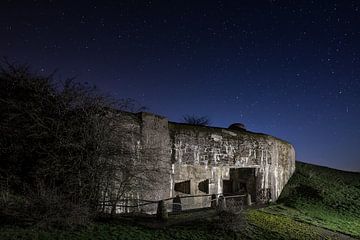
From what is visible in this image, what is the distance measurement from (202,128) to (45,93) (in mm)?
9703

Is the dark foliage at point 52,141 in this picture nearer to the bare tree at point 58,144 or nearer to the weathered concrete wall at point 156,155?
the bare tree at point 58,144

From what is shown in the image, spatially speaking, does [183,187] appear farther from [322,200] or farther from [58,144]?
[322,200]

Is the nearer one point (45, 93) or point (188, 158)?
point (45, 93)

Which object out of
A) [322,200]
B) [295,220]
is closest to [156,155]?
[295,220]

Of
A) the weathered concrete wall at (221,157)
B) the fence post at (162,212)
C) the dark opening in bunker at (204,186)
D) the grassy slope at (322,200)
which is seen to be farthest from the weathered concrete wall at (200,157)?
the fence post at (162,212)

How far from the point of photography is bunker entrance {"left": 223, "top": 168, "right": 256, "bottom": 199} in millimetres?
23453

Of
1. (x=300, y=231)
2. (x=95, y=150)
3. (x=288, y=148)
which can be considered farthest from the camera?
(x=288, y=148)

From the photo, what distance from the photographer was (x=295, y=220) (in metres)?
19.8

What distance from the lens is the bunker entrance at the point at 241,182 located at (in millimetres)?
23453

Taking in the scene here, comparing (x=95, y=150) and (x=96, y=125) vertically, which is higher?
(x=96, y=125)

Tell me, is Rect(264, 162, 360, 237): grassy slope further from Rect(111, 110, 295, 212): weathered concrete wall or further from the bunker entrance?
the bunker entrance

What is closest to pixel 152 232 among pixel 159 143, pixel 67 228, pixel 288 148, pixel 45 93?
pixel 67 228

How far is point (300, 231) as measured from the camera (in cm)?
1688

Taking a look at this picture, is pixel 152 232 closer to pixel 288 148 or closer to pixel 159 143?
pixel 159 143
